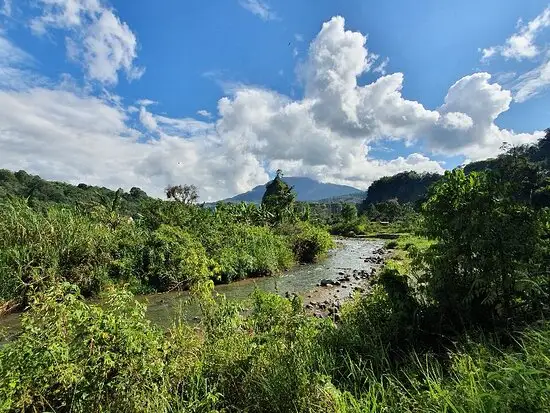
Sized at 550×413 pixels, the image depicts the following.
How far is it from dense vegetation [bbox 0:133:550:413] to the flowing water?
2.99 metres

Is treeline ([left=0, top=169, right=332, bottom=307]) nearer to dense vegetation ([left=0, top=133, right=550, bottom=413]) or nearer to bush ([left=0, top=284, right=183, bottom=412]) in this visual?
dense vegetation ([left=0, top=133, right=550, bottom=413])

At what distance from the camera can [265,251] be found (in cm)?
2453

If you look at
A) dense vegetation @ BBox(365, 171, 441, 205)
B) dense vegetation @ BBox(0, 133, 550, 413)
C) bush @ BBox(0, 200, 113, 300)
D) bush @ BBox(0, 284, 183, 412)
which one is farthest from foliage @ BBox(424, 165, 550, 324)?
dense vegetation @ BBox(365, 171, 441, 205)

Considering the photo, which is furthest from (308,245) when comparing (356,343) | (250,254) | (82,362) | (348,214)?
(348,214)

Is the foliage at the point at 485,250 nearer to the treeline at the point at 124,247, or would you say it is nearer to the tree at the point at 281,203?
the treeline at the point at 124,247

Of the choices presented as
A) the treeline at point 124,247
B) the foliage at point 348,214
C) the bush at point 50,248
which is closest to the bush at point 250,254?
the treeline at point 124,247

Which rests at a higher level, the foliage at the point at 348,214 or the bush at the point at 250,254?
the foliage at the point at 348,214

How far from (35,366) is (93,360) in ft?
1.70

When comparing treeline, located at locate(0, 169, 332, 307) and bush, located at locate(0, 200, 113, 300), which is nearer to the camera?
bush, located at locate(0, 200, 113, 300)

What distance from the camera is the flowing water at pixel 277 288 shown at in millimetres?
13021

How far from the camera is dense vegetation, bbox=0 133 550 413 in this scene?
386 centimetres

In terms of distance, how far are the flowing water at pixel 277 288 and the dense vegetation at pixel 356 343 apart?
9.82 ft

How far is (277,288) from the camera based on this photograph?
13.6 metres

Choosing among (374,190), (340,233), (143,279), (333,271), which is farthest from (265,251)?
(374,190)
